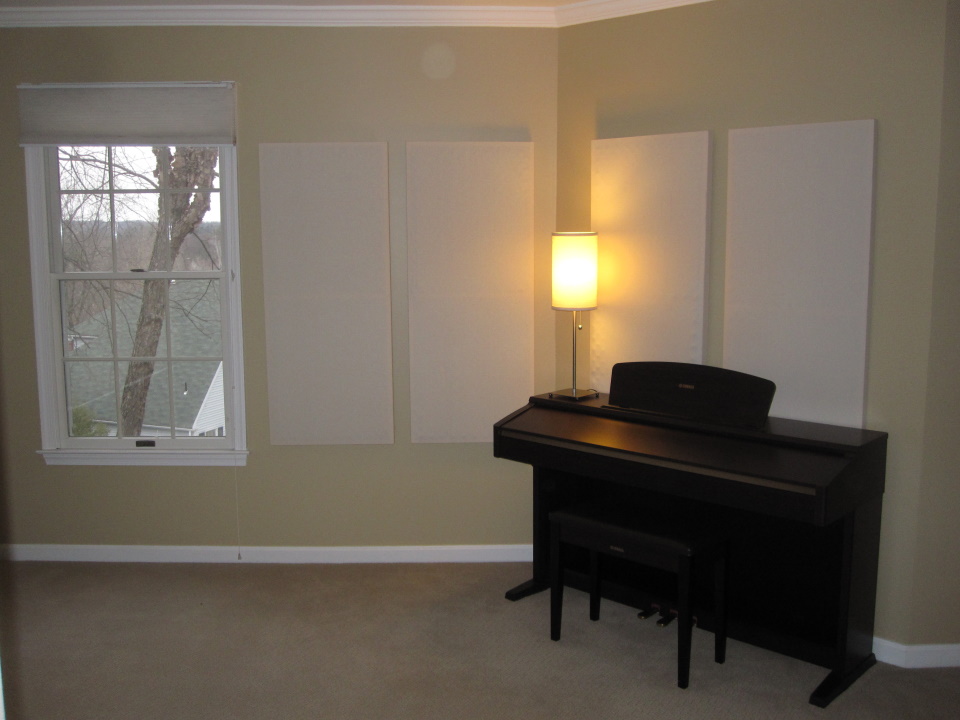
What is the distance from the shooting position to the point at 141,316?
4215 mm

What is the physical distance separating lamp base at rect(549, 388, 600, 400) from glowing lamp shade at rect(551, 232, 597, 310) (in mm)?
398

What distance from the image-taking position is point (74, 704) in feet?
9.84

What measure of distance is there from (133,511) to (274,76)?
2.30m

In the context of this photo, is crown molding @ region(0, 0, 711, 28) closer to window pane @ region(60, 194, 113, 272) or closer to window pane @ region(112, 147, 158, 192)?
window pane @ region(112, 147, 158, 192)

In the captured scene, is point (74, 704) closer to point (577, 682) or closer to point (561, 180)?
point (577, 682)

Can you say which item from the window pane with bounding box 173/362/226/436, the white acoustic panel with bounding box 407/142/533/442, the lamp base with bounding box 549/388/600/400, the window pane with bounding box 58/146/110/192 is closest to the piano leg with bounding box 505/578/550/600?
the white acoustic panel with bounding box 407/142/533/442

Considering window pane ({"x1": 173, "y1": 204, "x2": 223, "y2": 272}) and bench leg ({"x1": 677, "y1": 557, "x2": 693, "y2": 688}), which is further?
window pane ({"x1": 173, "y1": 204, "x2": 223, "y2": 272})

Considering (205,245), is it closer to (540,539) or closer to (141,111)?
(141,111)

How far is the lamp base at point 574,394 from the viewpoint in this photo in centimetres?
375

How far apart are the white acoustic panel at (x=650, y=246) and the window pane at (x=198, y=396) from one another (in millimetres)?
1925

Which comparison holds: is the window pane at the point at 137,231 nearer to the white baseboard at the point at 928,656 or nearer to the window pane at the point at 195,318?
the window pane at the point at 195,318

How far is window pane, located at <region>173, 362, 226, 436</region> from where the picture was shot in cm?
424

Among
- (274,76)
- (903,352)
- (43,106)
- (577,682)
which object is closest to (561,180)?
(274,76)

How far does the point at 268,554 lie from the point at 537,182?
2317mm
